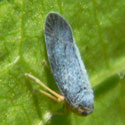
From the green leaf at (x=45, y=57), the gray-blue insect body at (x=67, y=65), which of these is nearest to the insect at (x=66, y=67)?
the gray-blue insect body at (x=67, y=65)

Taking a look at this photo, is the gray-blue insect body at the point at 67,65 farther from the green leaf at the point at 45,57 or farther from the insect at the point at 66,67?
the green leaf at the point at 45,57

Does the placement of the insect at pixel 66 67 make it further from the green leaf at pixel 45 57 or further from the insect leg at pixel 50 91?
the green leaf at pixel 45 57

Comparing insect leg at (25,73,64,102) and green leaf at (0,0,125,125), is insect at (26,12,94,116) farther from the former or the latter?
green leaf at (0,0,125,125)

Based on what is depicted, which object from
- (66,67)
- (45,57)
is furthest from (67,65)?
(45,57)

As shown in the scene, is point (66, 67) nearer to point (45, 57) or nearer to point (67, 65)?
point (67, 65)

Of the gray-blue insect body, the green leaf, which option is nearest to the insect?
the gray-blue insect body

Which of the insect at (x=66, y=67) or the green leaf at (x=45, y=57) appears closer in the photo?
the green leaf at (x=45, y=57)
